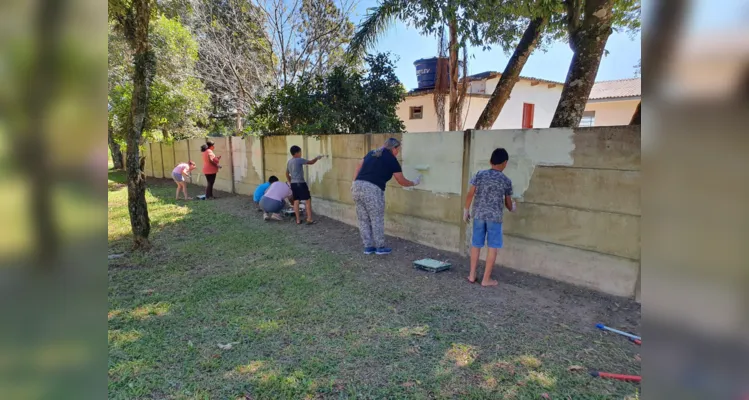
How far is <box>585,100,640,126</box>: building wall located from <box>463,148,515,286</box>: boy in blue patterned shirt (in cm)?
1401

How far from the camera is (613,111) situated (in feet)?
53.6

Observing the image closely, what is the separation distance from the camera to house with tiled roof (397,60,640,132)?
15383 mm

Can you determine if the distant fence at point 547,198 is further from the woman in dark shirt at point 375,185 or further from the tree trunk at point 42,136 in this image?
the tree trunk at point 42,136

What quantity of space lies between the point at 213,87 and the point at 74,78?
18.3 metres

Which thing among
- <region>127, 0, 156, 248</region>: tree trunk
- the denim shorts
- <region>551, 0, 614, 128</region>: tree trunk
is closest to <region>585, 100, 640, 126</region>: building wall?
<region>551, 0, 614, 128</region>: tree trunk

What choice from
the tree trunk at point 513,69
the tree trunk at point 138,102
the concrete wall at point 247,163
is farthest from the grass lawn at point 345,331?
the concrete wall at point 247,163

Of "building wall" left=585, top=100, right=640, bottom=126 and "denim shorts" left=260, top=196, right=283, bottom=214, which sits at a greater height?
"building wall" left=585, top=100, right=640, bottom=126

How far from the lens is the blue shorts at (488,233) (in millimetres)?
4383

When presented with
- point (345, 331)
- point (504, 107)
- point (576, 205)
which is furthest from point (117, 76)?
point (504, 107)

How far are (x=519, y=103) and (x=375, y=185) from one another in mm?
13312

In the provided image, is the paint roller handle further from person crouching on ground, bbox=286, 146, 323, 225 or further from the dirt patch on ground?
person crouching on ground, bbox=286, 146, 323, 225

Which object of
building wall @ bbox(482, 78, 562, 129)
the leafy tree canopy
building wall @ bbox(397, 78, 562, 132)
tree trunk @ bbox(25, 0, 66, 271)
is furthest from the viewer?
building wall @ bbox(482, 78, 562, 129)

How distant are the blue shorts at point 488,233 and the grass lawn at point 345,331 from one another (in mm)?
499

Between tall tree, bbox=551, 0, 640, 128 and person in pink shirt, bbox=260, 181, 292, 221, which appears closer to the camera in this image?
tall tree, bbox=551, 0, 640, 128
